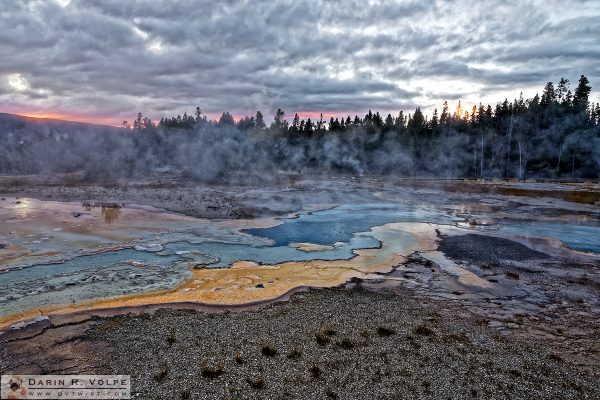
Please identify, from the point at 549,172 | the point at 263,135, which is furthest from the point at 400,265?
the point at 263,135

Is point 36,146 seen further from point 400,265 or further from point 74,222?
point 400,265

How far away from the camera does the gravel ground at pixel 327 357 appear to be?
23.1ft

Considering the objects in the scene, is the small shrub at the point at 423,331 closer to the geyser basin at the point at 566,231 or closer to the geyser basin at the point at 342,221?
the geyser basin at the point at 342,221

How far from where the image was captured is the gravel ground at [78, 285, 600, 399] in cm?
704

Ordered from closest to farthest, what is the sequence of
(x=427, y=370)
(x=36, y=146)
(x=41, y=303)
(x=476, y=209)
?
(x=427, y=370) → (x=41, y=303) → (x=476, y=209) → (x=36, y=146)

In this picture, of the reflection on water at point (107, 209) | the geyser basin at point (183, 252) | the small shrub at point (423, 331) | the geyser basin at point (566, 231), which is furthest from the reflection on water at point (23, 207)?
the geyser basin at point (566, 231)

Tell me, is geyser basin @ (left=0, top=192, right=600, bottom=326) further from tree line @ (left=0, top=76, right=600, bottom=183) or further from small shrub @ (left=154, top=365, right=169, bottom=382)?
tree line @ (left=0, top=76, right=600, bottom=183)

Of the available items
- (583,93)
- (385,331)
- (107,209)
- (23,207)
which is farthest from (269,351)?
(583,93)

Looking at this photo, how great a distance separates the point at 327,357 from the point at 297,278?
520 cm

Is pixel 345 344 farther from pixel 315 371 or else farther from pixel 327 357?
pixel 315 371

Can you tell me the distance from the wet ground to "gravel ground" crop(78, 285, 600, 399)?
0.06 meters

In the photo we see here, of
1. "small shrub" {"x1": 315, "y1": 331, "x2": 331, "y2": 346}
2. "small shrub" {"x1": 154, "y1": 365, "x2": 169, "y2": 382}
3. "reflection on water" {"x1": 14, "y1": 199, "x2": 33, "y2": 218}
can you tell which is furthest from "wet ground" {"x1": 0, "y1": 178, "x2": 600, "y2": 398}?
"small shrub" {"x1": 315, "y1": 331, "x2": 331, "y2": 346}

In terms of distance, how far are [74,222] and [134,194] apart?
43.9ft

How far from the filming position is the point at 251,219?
77.1 feet
